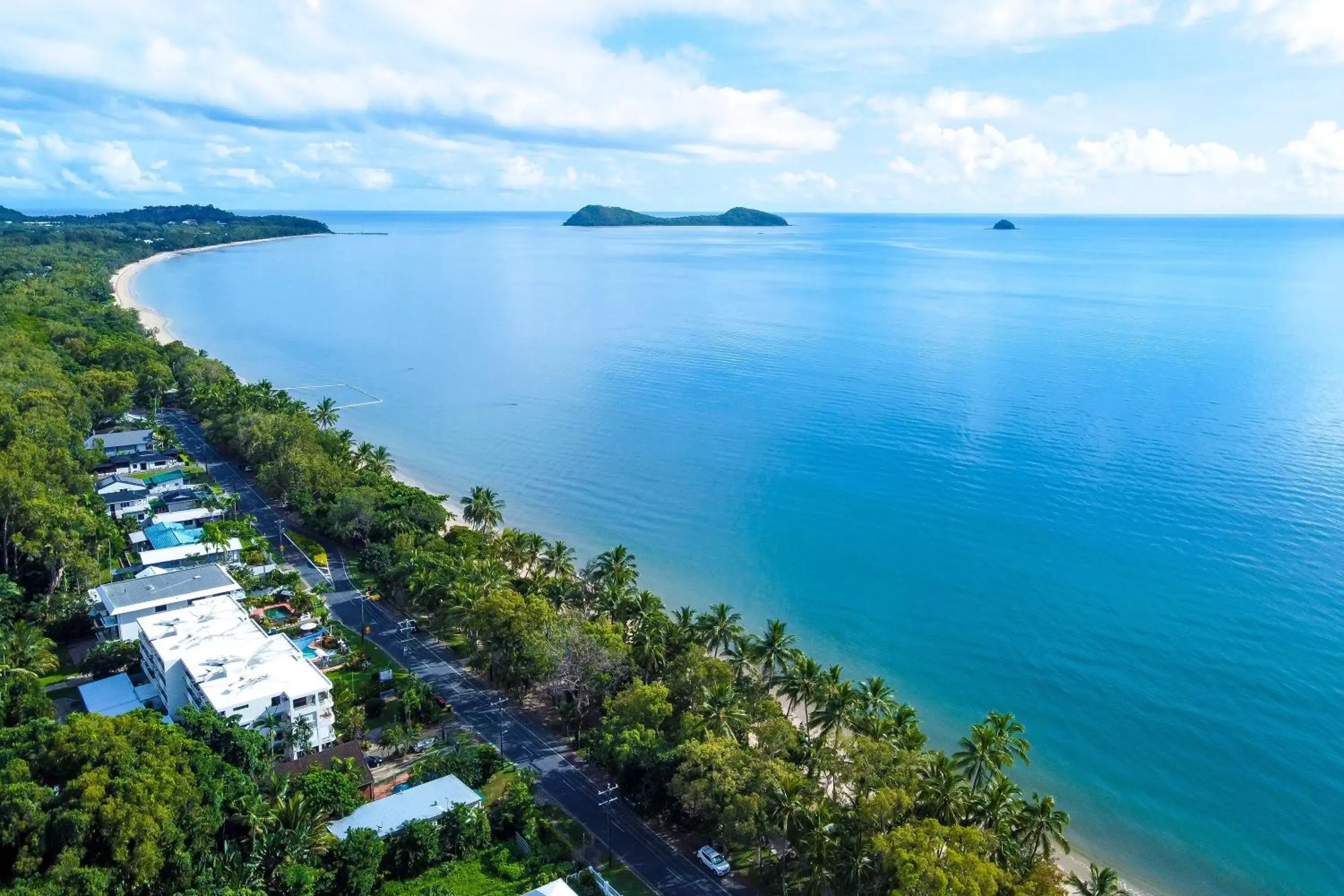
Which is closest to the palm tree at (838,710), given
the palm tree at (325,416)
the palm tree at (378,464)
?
the palm tree at (378,464)

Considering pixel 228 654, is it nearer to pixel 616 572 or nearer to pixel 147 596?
pixel 147 596

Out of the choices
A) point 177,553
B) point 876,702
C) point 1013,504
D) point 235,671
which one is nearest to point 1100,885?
point 876,702

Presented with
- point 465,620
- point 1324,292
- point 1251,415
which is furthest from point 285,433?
point 1324,292

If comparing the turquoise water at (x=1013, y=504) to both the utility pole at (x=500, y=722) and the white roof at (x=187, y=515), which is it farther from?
the white roof at (x=187, y=515)

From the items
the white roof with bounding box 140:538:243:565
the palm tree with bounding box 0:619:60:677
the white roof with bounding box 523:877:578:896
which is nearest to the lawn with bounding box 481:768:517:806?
the white roof with bounding box 523:877:578:896

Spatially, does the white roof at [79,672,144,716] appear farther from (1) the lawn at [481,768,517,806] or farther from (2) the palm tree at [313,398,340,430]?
(2) the palm tree at [313,398,340,430]

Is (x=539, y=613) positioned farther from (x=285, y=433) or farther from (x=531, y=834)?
(x=285, y=433)
